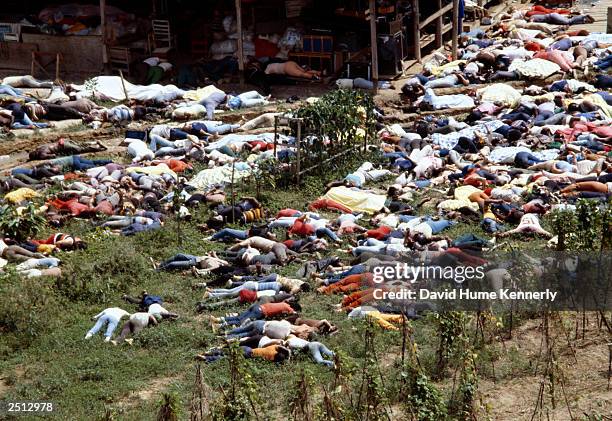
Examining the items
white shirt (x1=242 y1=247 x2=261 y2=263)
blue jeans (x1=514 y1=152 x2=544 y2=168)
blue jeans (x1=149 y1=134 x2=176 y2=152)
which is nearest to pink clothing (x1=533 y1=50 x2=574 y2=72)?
blue jeans (x1=514 y1=152 x2=544 y2=168)

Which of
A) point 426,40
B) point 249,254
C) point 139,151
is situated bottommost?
Answer: point 249,254

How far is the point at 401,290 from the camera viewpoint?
444 inches

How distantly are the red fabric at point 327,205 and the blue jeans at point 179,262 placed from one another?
2.48 m

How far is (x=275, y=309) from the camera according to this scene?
1108 cm

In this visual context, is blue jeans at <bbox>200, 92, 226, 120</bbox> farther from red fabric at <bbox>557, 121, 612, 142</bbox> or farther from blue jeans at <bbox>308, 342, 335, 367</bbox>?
blue jeans at <bbox>308, 342, 335, 367</bbox>

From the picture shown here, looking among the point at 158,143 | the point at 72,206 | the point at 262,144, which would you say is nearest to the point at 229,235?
the point at 72,206

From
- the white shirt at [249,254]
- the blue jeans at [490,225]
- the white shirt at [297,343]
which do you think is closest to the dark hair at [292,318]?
the white shirt at [297,343]

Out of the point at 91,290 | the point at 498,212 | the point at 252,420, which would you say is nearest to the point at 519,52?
the point at 498,212

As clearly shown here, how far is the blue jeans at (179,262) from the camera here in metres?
12.7

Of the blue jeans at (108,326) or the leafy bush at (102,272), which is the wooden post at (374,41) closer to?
the leafy bush at (102,272)

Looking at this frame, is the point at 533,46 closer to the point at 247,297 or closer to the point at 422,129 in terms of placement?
the point at 422,129

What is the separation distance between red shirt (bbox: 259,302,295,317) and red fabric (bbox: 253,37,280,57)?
11.7 meters

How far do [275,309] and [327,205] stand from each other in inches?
154

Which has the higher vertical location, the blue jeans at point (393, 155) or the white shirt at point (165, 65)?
the white shirt at point (165, 65)
